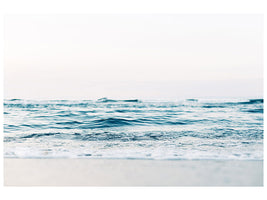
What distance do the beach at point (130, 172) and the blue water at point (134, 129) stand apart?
0.17 meters

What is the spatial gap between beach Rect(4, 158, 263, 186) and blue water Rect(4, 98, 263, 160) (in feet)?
0.57

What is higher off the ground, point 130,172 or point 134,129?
point 134,129

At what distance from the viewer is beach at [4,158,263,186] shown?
8.66 ft

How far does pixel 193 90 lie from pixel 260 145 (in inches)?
106

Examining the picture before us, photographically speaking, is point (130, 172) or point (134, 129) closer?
point (130, 172)

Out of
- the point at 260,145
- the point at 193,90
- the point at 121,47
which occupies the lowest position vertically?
the point at 260,145

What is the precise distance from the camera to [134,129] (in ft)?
17.0

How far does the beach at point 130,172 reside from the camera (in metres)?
2.64

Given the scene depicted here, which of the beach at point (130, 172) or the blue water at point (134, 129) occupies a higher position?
the blue water at point (134, 129)

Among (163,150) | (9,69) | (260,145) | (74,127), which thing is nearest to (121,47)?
(74,127)

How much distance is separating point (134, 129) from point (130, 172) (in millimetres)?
2395
